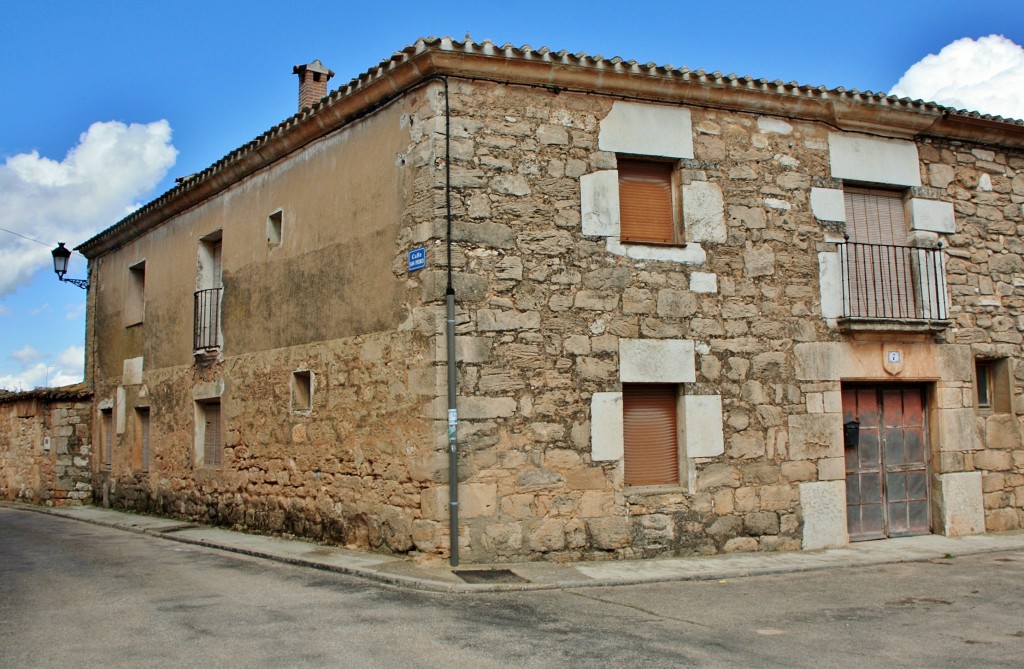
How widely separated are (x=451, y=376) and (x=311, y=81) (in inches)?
275

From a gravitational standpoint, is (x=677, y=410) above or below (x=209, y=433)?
above

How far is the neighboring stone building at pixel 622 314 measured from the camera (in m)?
8.74

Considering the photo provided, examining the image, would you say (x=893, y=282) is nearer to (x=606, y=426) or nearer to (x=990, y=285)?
(x=990, y=285)

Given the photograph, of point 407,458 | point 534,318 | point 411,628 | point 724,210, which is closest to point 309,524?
point 407,458

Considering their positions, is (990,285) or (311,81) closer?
(990,285)

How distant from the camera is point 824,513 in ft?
32.0

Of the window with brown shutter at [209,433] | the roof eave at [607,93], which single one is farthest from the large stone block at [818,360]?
the window with brown shutter at [209,433]

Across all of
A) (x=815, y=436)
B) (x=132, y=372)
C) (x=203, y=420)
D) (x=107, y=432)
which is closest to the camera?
(x=815, y=436)

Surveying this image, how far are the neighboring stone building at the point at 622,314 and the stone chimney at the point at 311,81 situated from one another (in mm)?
2040

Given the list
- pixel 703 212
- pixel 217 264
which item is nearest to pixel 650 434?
pixel 703 212

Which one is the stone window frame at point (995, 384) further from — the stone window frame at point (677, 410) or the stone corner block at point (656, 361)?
the stone corner block at point (656, 361)

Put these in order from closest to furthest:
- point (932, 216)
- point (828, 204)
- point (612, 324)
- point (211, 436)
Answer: point (612, 324) < point (828, 204) < point (932, 216) < point (211, 436)

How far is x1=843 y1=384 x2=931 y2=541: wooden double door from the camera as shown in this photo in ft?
33.4

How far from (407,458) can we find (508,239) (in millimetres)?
2343
